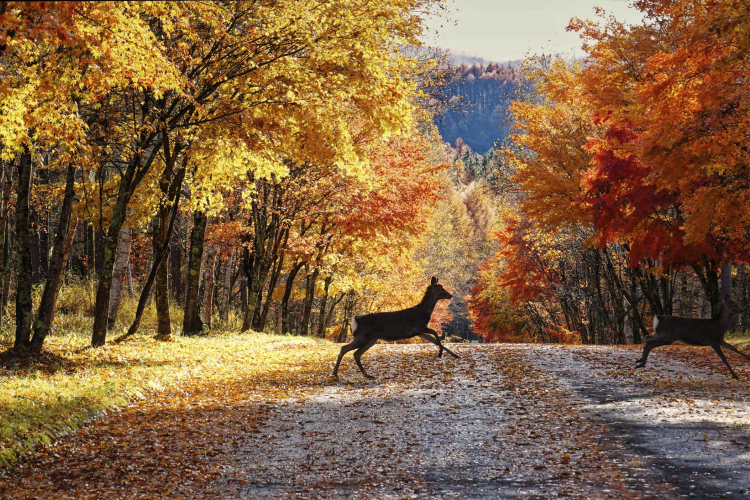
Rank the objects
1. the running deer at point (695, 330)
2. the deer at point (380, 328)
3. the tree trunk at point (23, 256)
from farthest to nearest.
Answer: the deer at point (380, 328) → the running deer at point (695, 330) → the tree trunk at point (23, 256)

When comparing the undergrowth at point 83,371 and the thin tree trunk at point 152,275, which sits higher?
the thin tree trunk at point 152,275

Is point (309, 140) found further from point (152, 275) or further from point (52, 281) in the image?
point (52, 281)

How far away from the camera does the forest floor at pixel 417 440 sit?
6.52 m

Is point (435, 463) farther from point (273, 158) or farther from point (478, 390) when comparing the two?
point (273, 158)

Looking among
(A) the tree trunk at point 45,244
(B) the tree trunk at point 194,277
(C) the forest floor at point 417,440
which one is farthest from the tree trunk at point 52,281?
(A) the tree trunk at point 45,244

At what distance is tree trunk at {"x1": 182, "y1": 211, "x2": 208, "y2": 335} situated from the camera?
2178cm

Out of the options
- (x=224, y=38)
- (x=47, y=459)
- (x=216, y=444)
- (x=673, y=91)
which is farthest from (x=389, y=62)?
(x=47, y=459)

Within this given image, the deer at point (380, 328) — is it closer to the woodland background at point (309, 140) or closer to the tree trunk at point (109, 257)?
the woodland background at point (309, 140)

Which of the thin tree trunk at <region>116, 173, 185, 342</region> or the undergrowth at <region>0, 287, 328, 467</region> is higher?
the thin tree trunk at <region>116, 173, 185, 342</region>

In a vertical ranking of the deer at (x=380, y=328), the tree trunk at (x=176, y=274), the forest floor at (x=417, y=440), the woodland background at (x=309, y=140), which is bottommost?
the forest floor at (x=417, y=440)

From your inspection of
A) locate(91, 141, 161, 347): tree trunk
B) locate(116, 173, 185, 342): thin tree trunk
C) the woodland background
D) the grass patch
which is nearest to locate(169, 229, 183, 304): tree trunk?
the woodland background

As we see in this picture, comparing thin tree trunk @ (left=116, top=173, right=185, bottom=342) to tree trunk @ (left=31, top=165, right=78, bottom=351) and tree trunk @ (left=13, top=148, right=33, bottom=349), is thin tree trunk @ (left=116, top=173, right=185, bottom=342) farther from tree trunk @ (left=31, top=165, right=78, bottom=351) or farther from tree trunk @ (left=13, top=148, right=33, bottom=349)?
tree trunk @ (left=13, top=148, right=33, bottom=349)

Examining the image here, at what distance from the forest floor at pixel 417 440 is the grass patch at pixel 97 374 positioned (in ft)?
1.21

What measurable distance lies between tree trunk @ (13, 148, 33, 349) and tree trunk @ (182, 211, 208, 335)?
838 centimetres
